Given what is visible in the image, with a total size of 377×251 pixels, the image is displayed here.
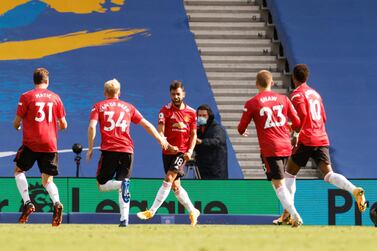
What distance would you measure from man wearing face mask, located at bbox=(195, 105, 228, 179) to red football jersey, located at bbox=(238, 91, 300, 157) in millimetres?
4939

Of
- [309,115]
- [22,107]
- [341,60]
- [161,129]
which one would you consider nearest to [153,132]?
[161,129]

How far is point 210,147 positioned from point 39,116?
16.4 ft

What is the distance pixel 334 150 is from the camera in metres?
24.1

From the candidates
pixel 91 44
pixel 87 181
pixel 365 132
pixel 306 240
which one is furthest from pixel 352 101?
pixel 306 240

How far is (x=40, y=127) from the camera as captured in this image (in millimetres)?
15398

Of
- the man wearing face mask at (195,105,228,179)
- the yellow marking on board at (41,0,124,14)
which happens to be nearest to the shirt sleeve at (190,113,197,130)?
the man wearing face mask at (195,105,228,179)

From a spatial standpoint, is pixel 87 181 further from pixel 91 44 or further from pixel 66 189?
pixel 91 44

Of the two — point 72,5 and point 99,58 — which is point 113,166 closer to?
point 99,58

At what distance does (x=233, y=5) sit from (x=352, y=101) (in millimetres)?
4123

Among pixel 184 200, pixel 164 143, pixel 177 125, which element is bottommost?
pixel 184 200

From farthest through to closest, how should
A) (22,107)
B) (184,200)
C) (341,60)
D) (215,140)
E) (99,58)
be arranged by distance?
(341,60)
(99,58)
(215,140)
(184,200)
(22,107)

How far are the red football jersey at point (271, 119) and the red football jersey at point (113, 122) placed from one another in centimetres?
155

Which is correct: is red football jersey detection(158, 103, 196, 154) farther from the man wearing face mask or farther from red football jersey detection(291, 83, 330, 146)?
the man wearing face mask

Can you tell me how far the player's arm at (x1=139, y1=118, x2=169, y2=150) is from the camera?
1520 centimetres
